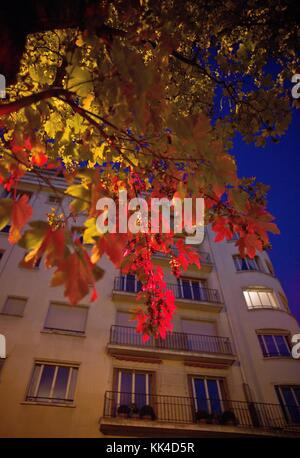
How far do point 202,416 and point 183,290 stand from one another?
647 centimetres

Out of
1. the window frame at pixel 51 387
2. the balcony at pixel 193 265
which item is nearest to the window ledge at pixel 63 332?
the window frame at pixel 51 387

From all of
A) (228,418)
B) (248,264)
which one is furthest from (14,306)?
(248,264)

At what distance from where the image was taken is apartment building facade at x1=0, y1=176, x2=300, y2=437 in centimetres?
1002

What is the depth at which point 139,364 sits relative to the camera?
12141mm

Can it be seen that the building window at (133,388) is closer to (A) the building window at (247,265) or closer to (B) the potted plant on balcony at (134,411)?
(B) the potted plant on balcony at (134,411)

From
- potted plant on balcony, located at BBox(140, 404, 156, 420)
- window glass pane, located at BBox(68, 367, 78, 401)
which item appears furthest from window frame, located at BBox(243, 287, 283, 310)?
window glass pane, located at BBox(68, 367, 78, 401)

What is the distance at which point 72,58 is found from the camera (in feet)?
6.29

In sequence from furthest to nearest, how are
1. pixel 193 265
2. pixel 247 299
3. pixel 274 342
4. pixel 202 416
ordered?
pixel 193 265, pixel 247 299, pixel 274 342, pixel 202 416

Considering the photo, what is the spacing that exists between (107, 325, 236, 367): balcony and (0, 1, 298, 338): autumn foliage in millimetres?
8858

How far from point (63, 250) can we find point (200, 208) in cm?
156

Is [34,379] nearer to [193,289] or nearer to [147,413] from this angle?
[147,413]

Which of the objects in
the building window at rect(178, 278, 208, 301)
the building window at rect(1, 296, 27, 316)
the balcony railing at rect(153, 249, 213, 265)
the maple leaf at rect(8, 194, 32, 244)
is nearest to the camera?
the maple leaf at rect(8, 194, 32, 244)

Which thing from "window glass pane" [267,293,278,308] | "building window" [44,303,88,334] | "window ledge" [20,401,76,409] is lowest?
"window ledge" [20,401,76,409]

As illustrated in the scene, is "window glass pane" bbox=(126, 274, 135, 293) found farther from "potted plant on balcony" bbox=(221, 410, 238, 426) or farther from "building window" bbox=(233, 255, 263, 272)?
"potted plant on balcony" bbox=(221, 410, 238, 426)
